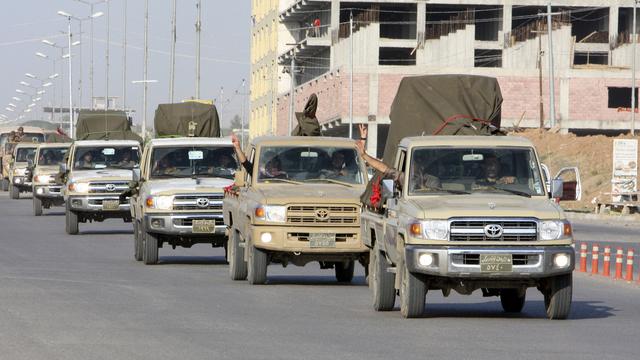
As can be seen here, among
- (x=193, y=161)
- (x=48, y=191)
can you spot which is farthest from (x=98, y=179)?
(x=48, y=191)

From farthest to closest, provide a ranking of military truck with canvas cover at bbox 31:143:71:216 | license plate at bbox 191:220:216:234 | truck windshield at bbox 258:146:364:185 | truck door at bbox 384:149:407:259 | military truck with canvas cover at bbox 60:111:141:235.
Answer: military truck with canvas cover at bbox 31:143:71:216
military truck with canvas cover at bbox 60:111:141:235
license plate at bbox 191:220:216:234
truck windshield at bbox 258:146:364:185
truck door at bbox 384:149:407:259

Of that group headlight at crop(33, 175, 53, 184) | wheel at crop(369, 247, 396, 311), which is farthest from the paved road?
headlight at crop(33, 175, 53, 184)

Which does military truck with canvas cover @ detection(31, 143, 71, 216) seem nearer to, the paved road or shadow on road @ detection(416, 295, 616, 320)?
the paved road

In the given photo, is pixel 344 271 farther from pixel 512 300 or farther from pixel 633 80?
pixel 633 80

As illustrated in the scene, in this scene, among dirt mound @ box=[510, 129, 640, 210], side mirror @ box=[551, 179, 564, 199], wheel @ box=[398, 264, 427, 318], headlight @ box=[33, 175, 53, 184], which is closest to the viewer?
wheel @ box=[398, 264, 427, 318]

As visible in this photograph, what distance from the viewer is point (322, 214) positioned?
67.8 feet

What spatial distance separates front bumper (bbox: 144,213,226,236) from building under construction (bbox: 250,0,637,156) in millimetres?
74464

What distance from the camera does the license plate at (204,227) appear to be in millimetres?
25594

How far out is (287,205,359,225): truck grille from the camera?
2062 cm

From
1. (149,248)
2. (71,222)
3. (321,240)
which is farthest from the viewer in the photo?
(71,222)

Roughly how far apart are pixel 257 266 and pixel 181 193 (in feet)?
16.2

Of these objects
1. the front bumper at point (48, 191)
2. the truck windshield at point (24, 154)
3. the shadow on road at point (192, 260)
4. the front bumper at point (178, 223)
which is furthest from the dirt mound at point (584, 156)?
the front bumper at point (178, 223)

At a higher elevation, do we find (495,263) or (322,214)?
(322,214)

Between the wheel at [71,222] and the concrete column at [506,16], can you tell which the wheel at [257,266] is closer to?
the wheel at [71,222]
